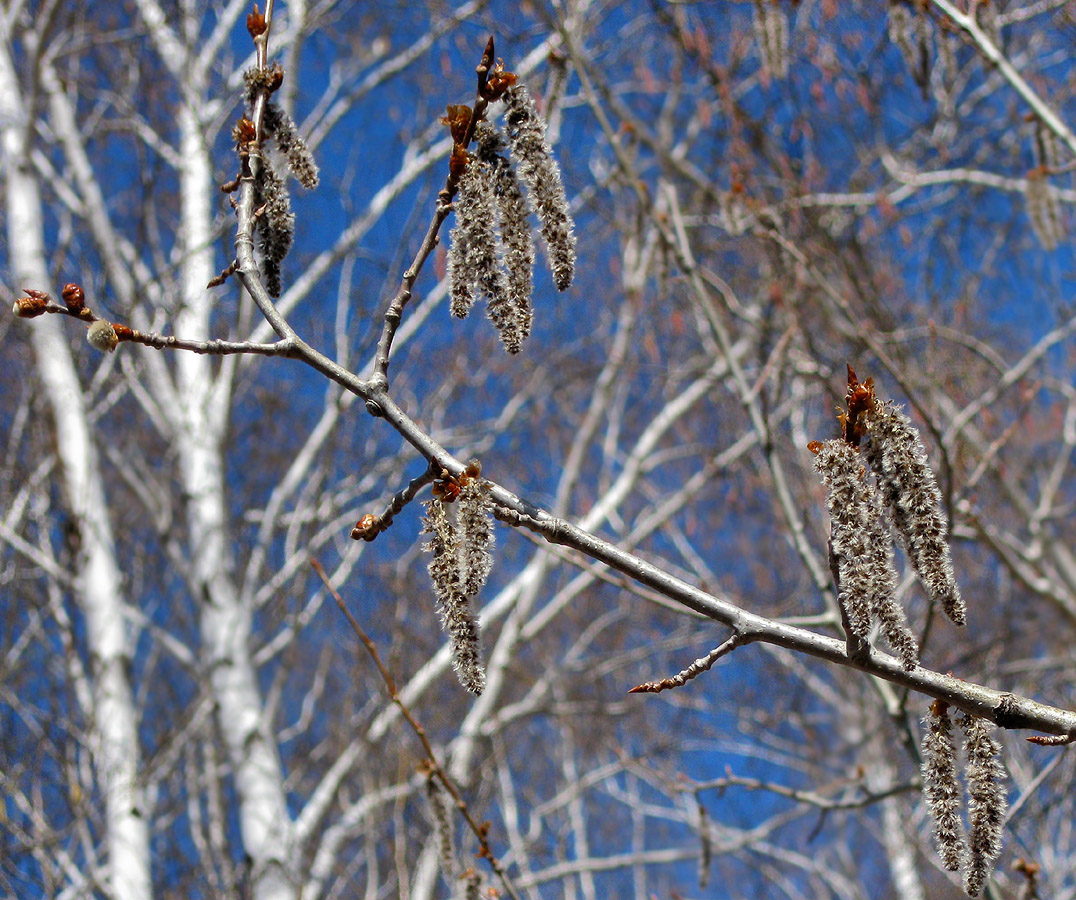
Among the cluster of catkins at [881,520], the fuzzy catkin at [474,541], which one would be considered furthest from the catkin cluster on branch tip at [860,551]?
the fuzzy catkin at [474,541]

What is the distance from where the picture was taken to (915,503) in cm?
130

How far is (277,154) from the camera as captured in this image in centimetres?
A: 176

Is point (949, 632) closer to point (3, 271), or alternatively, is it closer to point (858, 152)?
point (858, 152)

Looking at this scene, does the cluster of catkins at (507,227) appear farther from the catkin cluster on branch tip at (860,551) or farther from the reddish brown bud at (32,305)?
the reddish brown bud at (32,305)

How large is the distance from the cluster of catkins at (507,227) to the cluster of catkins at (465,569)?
232 mm

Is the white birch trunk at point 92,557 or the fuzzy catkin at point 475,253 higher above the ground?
the white birch trunk at point 92,557

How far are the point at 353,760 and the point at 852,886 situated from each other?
508 cm

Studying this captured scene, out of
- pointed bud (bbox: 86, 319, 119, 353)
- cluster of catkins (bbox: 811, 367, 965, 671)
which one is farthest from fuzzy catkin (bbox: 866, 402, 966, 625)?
pointed bud (bbox: 86, 319, 119, 353)

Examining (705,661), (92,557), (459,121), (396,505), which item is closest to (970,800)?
(705,661)

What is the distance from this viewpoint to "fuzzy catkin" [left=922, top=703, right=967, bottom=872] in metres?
1.37

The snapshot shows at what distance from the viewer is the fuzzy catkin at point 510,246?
1411 millimetres

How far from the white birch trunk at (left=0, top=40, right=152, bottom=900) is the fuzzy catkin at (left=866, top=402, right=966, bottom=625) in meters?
4.09

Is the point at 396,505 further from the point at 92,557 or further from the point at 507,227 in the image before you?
the point at 92,557

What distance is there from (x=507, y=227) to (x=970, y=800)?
3.57ft
